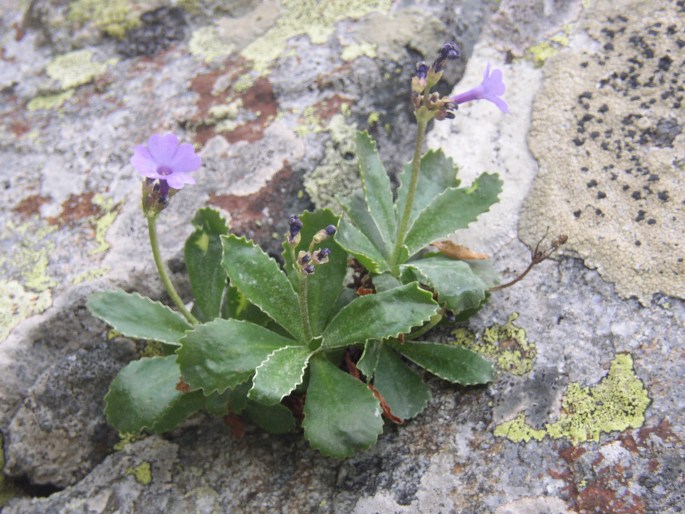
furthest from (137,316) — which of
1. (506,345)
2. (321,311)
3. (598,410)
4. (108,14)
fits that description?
(108,14)

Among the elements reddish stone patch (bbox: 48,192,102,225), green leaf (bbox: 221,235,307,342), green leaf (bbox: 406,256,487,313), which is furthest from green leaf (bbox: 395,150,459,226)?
reddish stone patch (bbox: 48,192,102,225)

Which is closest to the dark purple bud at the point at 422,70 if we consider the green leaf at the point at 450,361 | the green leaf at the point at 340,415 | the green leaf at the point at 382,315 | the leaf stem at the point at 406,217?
the leaf stem at the point at 406,217

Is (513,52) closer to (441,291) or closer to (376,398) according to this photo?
(441,291)

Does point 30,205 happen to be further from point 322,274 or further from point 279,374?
point 279,374

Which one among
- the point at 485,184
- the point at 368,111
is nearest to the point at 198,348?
the point at 485,184

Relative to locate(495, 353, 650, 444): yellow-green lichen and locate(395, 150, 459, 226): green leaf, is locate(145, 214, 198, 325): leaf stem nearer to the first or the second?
locate(395, 150, 459, 226): green leaf
